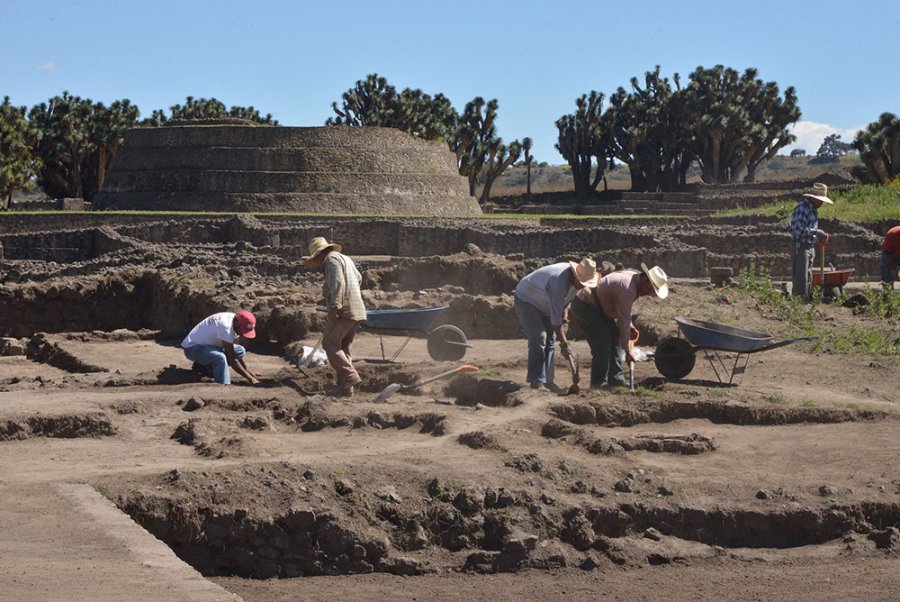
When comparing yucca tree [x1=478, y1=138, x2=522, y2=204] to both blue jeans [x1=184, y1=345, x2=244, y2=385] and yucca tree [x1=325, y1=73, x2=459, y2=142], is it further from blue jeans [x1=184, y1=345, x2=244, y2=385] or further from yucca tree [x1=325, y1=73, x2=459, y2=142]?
blue jeans [x1=184, y1=345, x2=244, y2=385]

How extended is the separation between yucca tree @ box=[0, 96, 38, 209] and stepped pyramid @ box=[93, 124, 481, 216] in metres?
7.23

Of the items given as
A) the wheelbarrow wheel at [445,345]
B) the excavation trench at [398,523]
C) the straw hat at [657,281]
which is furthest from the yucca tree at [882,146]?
the excavation trench at [398,523]

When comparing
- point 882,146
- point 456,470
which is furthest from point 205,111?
point 456,470

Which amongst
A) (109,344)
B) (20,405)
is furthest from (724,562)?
(109,344)

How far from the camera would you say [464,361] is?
12.9 metres

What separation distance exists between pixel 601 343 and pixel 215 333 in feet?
11.7

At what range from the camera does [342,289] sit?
11297 millimetres

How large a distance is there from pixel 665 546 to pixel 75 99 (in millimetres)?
66045

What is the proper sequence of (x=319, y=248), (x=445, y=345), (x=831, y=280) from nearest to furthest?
(x=319, y=248)
(x=445, y=345)
(x=831, y=280)

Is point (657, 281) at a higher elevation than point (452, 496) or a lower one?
higher

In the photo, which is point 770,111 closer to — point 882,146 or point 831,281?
point 882,146

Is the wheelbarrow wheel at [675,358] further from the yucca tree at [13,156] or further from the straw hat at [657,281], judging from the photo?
the yucca tree at [13,156]

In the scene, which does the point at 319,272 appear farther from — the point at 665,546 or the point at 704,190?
the point at 704,190

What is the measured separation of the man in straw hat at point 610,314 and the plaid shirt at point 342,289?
1.95m
